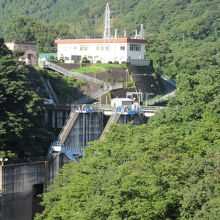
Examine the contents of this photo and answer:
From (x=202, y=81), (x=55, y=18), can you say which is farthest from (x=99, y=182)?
(x=55, y=18)

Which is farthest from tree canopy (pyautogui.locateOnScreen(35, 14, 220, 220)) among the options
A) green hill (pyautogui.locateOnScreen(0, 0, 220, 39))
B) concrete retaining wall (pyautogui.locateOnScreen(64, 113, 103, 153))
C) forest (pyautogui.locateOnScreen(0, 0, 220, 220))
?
green hill (pyautogui.locateOnScreen(0, 0, 220, 39))

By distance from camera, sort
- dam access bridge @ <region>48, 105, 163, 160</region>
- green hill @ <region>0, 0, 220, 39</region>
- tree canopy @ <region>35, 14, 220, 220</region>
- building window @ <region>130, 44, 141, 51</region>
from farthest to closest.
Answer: green hill @ <region>0, 0, 220, 39</region>, building window @ <region>130, 44, 141, 51</region>, dam access bridge @ <region>48, 105, 163, 160</region>, tree canopy @ <region>35, 14, 220, 220</region>

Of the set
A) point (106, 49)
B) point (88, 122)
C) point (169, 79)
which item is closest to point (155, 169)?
point (88, 122)

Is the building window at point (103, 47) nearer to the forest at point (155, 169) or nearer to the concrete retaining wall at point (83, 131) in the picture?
the concrete retaining wall at point (83, 131)

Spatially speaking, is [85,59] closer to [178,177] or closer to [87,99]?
[87,99]

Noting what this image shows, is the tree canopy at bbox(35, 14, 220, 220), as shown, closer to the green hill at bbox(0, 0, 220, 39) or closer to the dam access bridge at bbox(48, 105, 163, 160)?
the dam access bridge at bbox(48, 105, 163, 160)

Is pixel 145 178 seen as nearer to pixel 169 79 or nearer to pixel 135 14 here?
pixel 169 79

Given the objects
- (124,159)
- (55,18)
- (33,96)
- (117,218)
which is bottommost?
(117,218)

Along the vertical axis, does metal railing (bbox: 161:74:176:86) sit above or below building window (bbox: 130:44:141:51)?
below

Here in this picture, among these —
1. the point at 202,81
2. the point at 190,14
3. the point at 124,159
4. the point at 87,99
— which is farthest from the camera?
the point at 190,14
